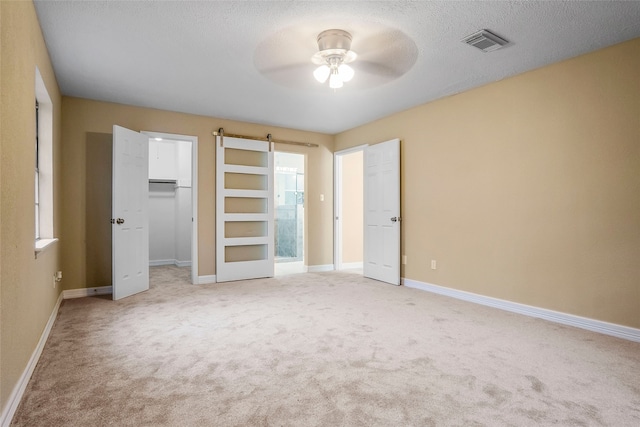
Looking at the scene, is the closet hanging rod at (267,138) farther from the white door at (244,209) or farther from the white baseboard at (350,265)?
the white baseboard at (350,265)

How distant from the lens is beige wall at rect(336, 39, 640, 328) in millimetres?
2865

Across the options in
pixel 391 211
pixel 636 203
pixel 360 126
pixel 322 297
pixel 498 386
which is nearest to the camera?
pixel 498 386

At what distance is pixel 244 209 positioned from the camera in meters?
5.49

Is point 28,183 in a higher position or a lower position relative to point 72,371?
higher

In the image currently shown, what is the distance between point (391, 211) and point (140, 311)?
342 centimetres

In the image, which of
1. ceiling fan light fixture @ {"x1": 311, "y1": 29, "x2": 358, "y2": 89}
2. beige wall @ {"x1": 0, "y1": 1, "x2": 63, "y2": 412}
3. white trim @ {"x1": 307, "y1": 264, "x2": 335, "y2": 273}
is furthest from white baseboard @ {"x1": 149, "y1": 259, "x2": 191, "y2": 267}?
ceiling fan light fixture @ {"x1": 311, "y1": 29, "x2": 358, "y2": 89}

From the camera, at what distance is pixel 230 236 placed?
17.6 ft

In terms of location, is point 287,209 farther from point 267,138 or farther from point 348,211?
point 267,138

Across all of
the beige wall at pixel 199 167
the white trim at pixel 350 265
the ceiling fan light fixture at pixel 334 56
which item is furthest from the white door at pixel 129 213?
the white trim at pixel 350 265

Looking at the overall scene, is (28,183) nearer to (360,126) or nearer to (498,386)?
(498,386)

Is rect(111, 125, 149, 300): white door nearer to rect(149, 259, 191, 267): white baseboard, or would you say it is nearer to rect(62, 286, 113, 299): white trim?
rect(62, 286, 113, 299): white trim

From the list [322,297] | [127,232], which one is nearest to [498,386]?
[322,297]

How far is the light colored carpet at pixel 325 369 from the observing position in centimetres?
174

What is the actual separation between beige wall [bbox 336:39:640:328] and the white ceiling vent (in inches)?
32.1
